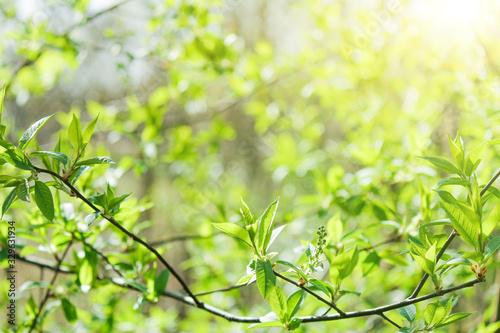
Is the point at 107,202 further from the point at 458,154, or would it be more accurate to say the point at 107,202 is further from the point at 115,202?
the point at 458,154

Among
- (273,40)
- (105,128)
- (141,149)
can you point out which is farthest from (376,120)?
(273,40)

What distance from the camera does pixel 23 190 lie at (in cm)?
50

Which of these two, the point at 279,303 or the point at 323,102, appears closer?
the point at 279,303

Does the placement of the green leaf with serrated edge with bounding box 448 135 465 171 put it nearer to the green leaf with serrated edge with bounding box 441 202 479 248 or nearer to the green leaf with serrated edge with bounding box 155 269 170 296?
the green leaf with serrated edge with bounding box 441 202 479 248

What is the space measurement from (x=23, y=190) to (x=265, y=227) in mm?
316

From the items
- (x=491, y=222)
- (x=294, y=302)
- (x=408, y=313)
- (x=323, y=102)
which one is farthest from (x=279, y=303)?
(x=323, y=102)

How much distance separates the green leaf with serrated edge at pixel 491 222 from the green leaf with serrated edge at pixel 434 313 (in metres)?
0.12

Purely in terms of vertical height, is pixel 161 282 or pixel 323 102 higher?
pixel 323 102

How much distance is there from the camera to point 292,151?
4.79 feet

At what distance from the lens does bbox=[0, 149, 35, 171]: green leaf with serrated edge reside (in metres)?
0.48

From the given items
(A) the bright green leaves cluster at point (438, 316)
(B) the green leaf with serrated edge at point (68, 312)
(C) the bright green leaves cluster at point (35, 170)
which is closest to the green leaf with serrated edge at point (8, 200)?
(C) the bright green leaves cluster at point (35, 170)

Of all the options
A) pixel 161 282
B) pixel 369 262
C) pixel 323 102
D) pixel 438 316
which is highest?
pixel 323 102

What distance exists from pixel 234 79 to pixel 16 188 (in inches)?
41.6

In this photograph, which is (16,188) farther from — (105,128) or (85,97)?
(85,97)
